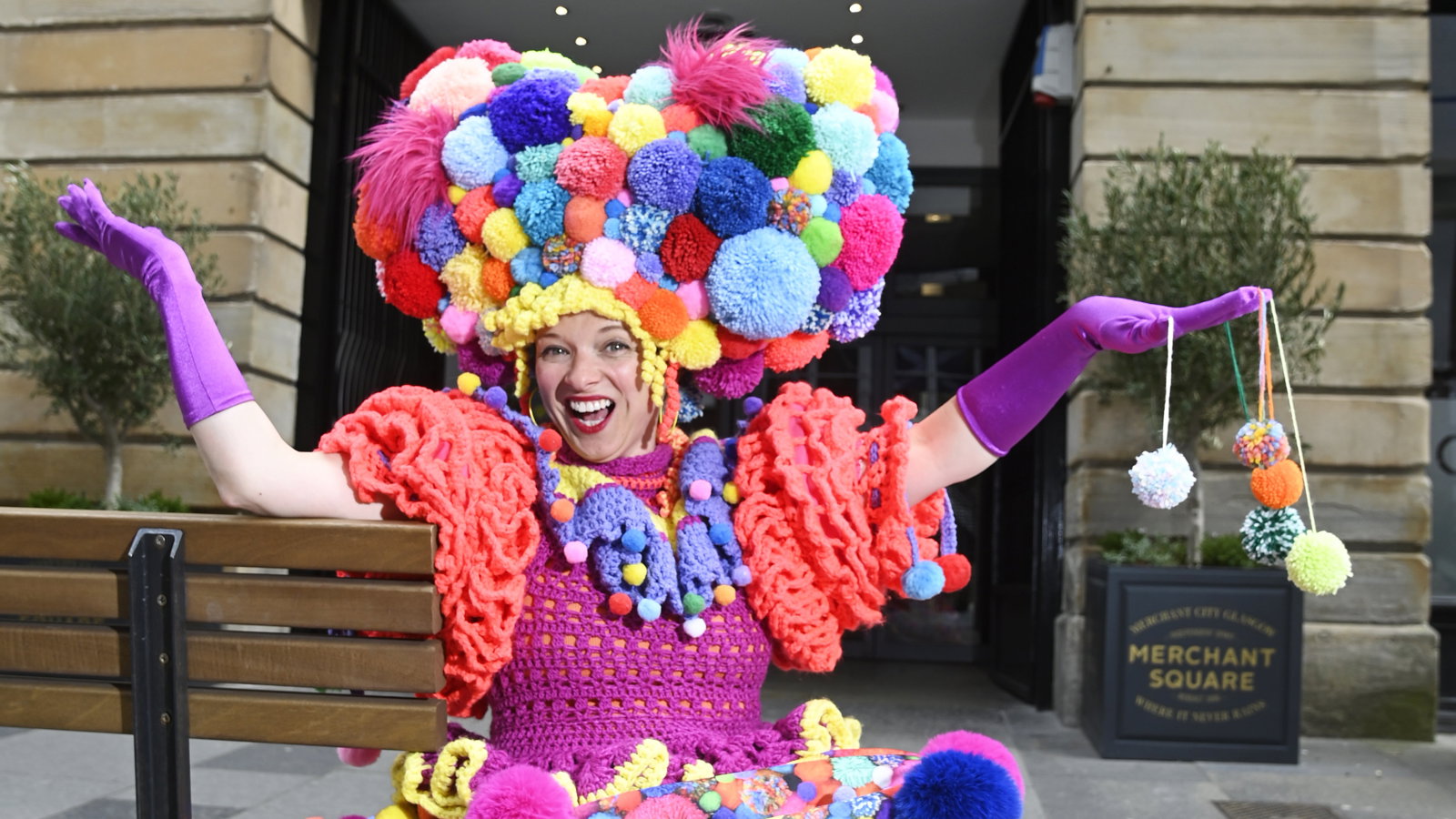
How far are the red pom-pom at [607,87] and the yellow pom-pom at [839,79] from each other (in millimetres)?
309

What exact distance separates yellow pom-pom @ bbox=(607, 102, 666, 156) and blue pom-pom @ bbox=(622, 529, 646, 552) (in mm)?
602

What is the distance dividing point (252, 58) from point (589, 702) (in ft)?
15.9

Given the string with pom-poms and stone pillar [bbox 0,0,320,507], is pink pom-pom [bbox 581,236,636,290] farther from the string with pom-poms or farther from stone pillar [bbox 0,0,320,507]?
stone pillar [bbox 0,0,320,507]

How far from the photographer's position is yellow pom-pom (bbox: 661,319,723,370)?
2.01 meters

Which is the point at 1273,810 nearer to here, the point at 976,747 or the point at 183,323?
the point at 976,747

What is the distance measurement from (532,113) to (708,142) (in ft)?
0.93

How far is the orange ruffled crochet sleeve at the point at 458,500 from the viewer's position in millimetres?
1707

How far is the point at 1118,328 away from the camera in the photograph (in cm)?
173

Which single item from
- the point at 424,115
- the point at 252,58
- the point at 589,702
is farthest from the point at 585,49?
the point at 589,702

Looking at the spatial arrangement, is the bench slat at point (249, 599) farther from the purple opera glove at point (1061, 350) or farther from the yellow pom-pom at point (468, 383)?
the purple opera glove at point (1061, 350)

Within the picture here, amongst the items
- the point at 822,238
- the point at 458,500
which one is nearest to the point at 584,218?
the point at 822,238

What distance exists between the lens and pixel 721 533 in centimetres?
193

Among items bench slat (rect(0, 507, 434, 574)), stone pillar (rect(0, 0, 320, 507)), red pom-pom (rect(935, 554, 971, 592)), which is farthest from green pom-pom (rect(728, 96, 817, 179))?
stone pillar (rect(0, 0, 320, 507))

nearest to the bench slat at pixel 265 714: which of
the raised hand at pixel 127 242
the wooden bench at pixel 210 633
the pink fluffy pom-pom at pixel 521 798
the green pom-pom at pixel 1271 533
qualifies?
the wooden bench at pixel 210 633
